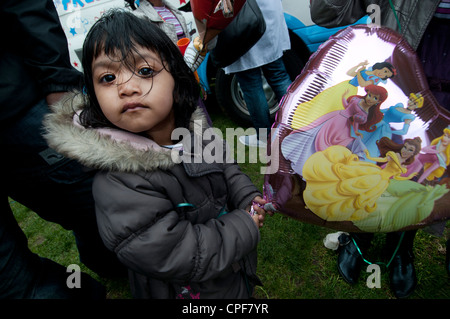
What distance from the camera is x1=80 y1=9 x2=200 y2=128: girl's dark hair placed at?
0.88 m

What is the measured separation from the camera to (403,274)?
63.2 inches

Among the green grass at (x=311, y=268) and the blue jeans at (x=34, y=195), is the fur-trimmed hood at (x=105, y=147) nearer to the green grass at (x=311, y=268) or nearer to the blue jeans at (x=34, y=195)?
the blue jeans at (x=34, y=195)

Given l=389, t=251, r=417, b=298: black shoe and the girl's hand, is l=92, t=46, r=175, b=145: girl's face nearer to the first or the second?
the girl's hand

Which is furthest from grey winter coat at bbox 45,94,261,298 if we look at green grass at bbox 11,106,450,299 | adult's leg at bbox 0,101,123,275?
green grass at bbox 11,106,450,299

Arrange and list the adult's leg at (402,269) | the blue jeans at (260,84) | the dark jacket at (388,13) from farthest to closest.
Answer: the blue jeans at (260,84), the adult's leg at (402,269), the dark jacket at (388,13)

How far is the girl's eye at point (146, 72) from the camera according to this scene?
90 cm

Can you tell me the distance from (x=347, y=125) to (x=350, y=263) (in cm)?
110

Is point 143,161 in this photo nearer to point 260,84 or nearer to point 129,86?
point 129,86

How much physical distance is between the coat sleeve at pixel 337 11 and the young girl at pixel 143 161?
672 millimetres

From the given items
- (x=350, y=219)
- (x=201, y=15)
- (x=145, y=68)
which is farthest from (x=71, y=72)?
(x=350, y=219)

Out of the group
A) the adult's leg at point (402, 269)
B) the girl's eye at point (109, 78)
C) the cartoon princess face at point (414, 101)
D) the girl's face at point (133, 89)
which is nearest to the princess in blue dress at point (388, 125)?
the cartoon princess face at point (414, 101)

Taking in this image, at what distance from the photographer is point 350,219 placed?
0.97 meters

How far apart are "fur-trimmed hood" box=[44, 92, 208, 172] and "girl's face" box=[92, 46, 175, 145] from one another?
0.06 m
